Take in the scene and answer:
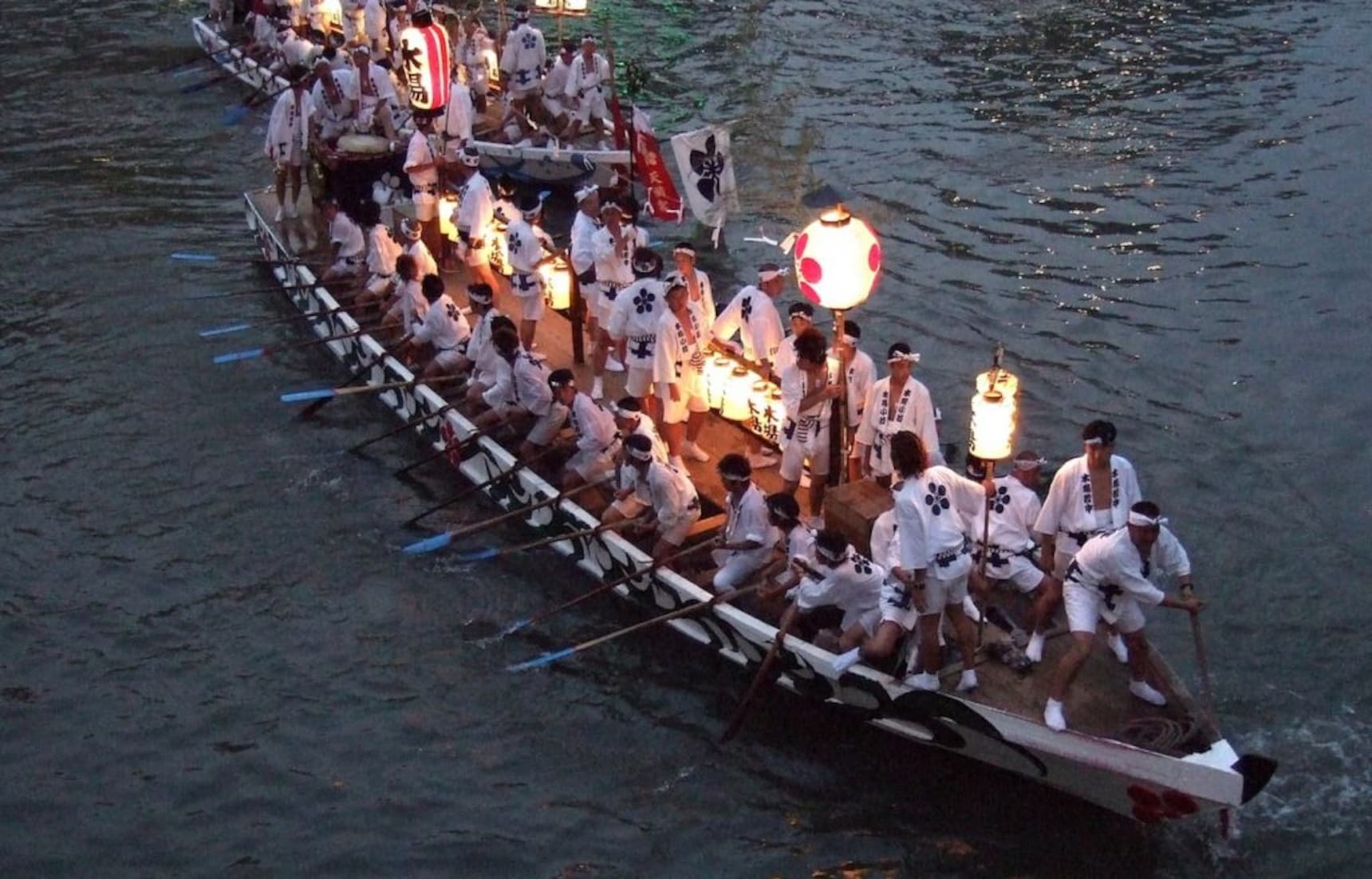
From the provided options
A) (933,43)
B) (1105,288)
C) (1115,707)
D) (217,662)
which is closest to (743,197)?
(1105,288)

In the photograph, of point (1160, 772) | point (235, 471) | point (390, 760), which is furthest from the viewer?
point (235, 471)

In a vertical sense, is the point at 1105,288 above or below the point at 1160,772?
above

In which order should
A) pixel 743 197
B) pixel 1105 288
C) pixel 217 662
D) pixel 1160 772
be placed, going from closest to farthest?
1. pixel 1160 772
2. pixel 217 662
3. pixel 1105 288
4. pixel 743 197

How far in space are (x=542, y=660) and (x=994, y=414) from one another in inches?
213

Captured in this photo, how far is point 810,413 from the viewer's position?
1419 cm

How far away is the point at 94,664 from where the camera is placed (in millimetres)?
15242

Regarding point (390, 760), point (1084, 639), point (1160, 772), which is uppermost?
point (1084, 639)

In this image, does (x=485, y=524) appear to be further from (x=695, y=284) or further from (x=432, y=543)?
(x=695, y=284)

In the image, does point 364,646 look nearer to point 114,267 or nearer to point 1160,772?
point 1160,772

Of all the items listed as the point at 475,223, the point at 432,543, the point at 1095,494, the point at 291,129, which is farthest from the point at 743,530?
the point at 291,129

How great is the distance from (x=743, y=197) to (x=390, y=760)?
15.6 m

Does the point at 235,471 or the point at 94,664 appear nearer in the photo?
the point at 94,664

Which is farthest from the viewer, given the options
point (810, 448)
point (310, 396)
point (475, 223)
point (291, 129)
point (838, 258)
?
point (291, 129)

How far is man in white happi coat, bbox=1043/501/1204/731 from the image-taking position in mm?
10922
